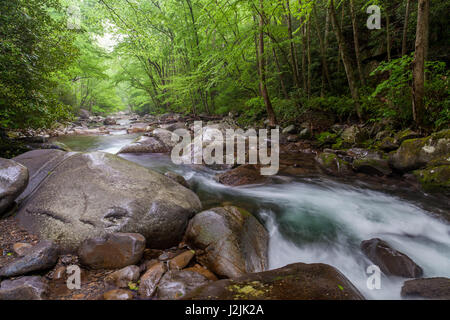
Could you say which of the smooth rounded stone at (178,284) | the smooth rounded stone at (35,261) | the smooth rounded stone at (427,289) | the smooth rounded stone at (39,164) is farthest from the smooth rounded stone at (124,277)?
the smooth rounded stone at (427,289)

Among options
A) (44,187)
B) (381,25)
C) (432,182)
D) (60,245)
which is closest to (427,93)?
(432,182)

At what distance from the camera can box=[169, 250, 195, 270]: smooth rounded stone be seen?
2.51 metres

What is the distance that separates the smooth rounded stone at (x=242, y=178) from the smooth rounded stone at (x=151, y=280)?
3255mm

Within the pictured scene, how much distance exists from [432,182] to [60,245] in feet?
21.0

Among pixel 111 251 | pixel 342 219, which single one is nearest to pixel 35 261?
pixel 111 251

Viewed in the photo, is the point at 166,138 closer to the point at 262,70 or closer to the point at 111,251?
the point at 262,70

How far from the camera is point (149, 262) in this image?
252 cm

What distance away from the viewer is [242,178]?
18.2ft

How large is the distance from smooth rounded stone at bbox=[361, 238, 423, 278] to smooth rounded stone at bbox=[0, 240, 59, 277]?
3.92 meters

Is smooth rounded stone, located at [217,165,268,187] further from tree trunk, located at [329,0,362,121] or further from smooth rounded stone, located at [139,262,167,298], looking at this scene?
tree trunk, located at [329,0,362,121]

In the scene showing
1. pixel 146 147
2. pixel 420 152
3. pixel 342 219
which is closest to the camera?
pixel 342 219

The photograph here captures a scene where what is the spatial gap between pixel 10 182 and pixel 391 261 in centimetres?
500

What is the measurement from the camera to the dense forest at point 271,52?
4.43 m

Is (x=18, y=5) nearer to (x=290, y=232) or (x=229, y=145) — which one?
(x=229, y=145)
